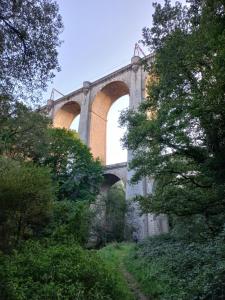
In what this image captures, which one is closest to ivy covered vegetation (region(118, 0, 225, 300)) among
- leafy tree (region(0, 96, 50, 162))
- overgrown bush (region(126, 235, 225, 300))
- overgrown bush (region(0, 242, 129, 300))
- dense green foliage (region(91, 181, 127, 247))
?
overgrown bush (region(126, 235, 225, 300))

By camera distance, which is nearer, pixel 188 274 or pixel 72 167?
pixel 188 274

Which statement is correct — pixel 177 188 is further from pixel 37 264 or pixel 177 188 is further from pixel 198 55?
pixel 37 264

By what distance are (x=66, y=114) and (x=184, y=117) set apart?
84.9 feet

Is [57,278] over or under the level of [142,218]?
under

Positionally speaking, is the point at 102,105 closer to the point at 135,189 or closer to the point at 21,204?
the point at 135,189

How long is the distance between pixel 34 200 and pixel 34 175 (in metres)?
0.84

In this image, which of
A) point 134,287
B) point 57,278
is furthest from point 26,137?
point 57,278

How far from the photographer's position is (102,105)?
98.9ft

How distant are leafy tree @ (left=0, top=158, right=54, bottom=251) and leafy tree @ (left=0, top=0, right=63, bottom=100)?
272cm

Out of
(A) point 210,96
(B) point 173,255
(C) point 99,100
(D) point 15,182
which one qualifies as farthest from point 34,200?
(C) point 99,100

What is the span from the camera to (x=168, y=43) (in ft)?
30.0

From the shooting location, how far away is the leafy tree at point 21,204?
8827 mm

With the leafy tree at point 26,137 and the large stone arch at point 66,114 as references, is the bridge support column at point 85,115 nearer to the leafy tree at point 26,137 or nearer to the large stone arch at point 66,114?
the large stone arch at point 66,114

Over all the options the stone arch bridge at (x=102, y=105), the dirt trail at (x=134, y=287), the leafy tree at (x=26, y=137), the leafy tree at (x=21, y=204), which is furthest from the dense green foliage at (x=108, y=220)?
the dirt trail at (x=134, y=287)
